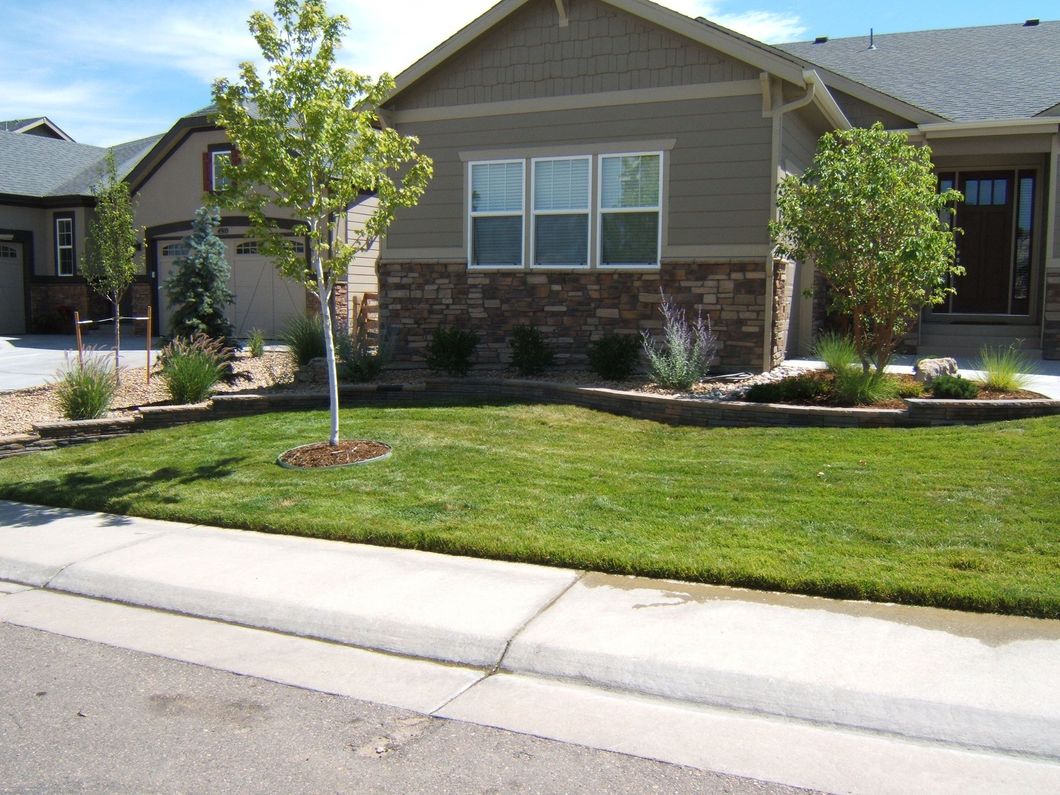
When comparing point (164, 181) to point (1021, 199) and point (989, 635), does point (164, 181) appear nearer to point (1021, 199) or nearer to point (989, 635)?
point (1021, 199)

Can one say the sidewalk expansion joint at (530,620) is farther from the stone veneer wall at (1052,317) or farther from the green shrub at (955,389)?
the stone veneer wall at (1052,317)

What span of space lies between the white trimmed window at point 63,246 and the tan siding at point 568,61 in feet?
61.2

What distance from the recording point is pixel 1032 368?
43.5 feet

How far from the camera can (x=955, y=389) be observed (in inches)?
404

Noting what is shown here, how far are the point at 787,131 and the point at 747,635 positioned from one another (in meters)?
9.83

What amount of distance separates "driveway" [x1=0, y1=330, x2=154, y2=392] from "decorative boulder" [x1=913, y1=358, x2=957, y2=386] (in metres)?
11.5

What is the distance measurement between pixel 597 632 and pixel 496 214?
10.2 m

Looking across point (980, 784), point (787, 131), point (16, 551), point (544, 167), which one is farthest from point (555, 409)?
point (980, 784)

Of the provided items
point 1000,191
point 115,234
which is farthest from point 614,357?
point 115,234

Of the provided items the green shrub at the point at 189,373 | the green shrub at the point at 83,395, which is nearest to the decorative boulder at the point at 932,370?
the green shrub at the point at 189,373

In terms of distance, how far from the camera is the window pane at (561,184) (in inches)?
549

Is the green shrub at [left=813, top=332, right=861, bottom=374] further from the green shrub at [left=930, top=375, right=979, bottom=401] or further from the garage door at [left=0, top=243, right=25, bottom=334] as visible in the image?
the garage door at [left=0, top=243, right=25, bottom=334]

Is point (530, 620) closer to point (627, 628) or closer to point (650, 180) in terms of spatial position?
point (627, 628)

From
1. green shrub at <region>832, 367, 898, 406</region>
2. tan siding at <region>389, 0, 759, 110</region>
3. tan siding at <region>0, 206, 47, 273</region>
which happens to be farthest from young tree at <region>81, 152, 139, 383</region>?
tan siding at <region>0, 206, 47, 273</region>
